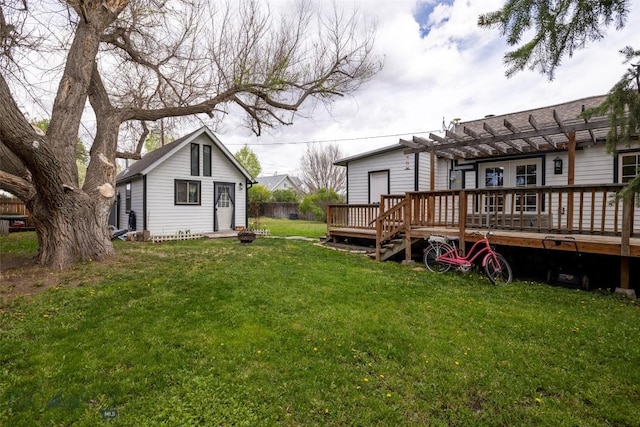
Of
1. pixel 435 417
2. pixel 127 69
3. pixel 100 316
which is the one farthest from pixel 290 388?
pixel 127 69

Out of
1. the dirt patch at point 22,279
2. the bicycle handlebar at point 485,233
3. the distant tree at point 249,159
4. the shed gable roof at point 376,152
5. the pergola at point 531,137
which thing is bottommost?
the dirt patch at point 22,279

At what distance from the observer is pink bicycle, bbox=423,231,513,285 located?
573 centimetres

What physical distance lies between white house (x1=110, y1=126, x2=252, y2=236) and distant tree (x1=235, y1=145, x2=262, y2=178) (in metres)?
24.4

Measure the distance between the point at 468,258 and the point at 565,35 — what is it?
185 inches

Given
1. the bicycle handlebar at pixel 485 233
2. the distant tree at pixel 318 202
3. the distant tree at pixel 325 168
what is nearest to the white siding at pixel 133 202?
the bicycle handlebar at pixel 485 233

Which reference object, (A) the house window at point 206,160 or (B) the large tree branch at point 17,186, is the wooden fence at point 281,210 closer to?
(A) the house window at point 206,160

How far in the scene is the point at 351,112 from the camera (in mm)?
10805

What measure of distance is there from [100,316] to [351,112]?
9152 millimetres

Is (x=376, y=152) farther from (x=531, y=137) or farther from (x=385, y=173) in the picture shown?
(x=531, y=137)

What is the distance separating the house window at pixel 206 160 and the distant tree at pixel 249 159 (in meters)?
25.6

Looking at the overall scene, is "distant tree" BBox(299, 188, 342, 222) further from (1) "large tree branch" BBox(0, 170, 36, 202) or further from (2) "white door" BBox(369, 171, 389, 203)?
(1) "large tree branch" BBox(0, 170, 36, 202)

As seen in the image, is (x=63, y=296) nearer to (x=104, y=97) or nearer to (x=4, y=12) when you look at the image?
(x=104, y=97)

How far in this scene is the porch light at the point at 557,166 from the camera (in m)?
8.23

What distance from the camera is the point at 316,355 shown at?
118 inches
